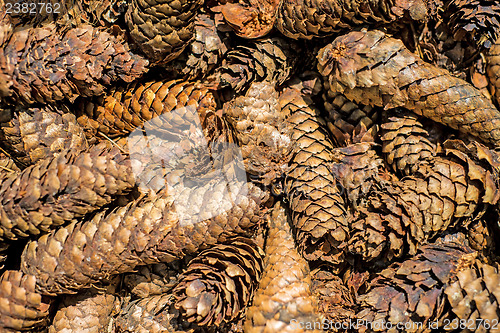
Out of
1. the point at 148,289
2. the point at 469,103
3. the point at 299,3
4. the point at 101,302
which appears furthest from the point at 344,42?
the point at 101,302

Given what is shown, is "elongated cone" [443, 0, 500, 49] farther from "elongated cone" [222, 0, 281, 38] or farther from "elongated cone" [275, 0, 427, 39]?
"elongated cone" [222, 0, 281, 38]

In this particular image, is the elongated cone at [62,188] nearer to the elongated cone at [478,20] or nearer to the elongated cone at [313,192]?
the elongated cone at [313,192]

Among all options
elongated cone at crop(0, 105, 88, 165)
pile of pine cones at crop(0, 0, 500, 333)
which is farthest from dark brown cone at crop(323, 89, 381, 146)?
elongated cone at crop(0, 105, 88, 165)

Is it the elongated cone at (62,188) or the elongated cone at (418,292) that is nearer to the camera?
the elongated cone at (418,292)

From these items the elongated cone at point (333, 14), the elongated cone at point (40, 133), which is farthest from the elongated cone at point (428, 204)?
the elongated cone at point (40, 133)

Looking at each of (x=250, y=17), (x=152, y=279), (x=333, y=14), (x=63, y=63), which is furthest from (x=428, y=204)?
(x=63, y=63)

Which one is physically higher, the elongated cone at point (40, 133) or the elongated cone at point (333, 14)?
the elongated cone at point (333, 14)
